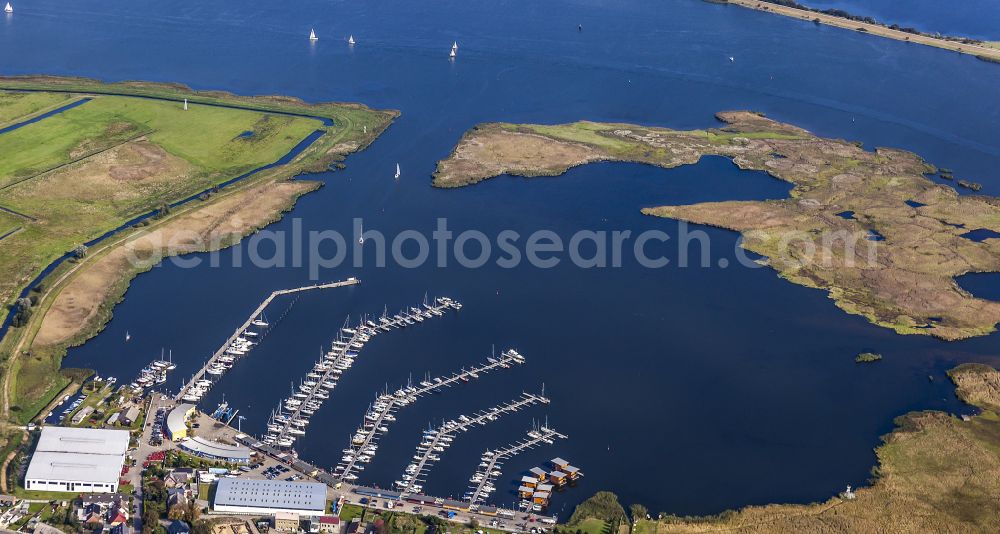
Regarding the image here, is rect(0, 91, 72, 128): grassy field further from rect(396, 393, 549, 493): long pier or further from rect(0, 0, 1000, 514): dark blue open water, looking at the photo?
rect(396, 393, 549, 493): long pier

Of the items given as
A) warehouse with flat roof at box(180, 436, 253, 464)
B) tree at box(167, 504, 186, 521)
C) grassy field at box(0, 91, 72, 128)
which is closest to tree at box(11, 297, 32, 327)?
warehouse with flat roof at box(180, 436, 253, 464)

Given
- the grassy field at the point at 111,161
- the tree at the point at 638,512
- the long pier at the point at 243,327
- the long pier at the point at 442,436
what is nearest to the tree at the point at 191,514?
the long pier at the point at 442,436

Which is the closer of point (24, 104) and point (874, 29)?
point (24, 104)

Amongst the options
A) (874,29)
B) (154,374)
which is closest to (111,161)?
(154,374)

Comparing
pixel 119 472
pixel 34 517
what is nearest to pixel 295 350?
pixel 119 472

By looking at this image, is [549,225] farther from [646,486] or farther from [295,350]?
[646,486]

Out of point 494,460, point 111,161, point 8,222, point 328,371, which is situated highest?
point 111,161

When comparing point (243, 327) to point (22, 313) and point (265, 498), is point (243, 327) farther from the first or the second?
point (265, 498)

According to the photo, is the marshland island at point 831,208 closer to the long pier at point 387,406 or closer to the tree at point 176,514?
the long pier at point 387,406
